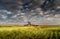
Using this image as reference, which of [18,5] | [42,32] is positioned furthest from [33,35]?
[18,5]

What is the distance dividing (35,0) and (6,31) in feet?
3.15

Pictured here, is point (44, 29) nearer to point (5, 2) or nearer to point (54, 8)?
point (54, 8)

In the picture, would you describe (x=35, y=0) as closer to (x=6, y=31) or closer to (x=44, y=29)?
(x=44, y=29)

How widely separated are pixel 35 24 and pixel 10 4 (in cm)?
71

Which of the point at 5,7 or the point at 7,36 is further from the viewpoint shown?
the point at 5,7

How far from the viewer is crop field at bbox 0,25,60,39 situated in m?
3.43

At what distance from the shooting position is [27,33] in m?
3.48

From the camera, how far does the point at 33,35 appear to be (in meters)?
3.45

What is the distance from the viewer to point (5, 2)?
3.74 meters

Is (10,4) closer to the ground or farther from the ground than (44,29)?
farther from the ground

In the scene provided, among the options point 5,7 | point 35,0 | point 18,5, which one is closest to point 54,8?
point 35,0

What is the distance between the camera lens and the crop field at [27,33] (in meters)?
3.43

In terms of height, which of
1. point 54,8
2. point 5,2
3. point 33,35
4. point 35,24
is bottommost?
point 33,35

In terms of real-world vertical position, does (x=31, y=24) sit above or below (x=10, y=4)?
below
